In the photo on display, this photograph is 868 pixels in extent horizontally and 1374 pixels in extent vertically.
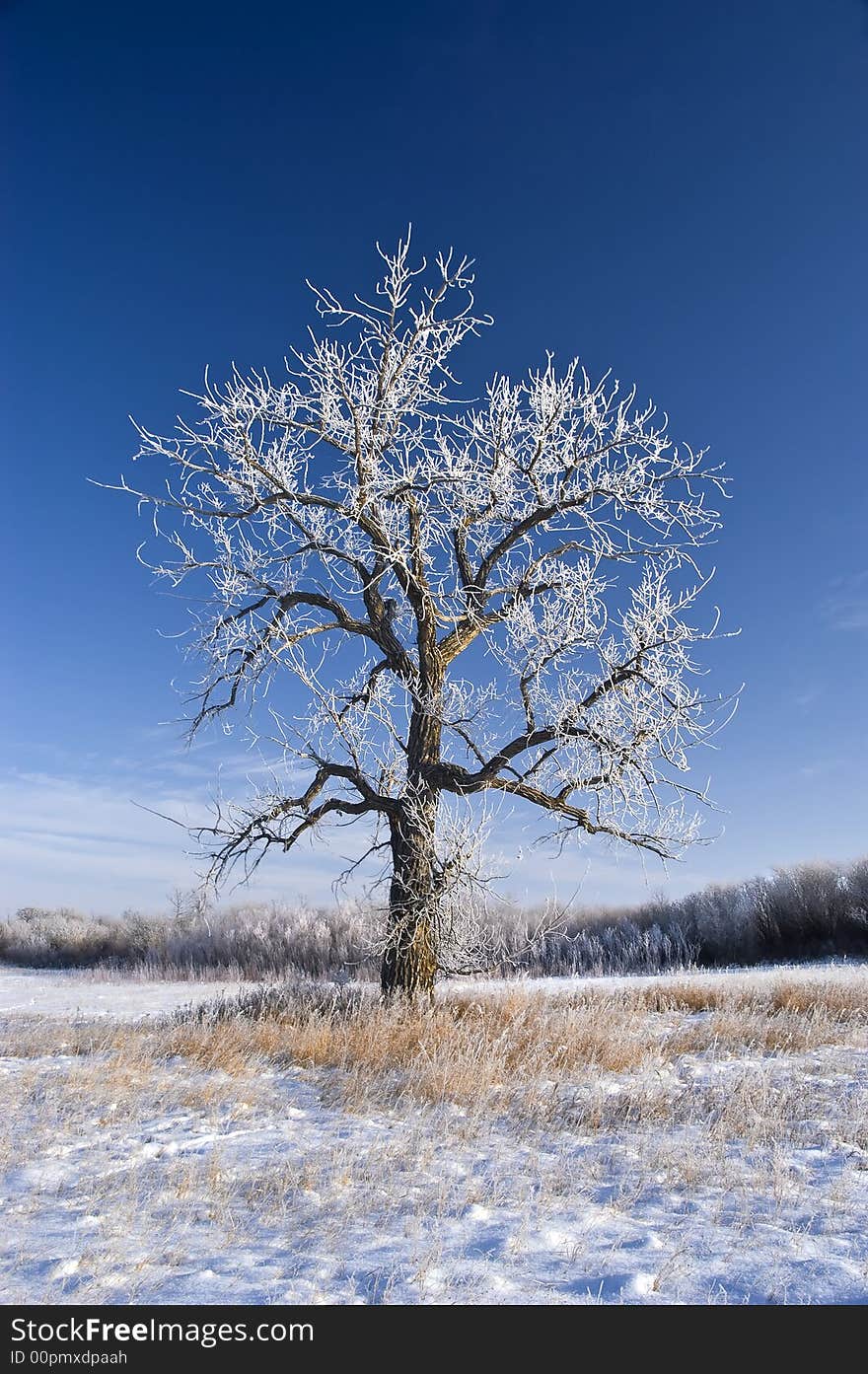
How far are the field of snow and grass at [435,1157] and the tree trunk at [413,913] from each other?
0.46 m

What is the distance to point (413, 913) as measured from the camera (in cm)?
1088

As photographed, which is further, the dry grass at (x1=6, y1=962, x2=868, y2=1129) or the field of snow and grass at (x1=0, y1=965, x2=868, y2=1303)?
the dry grass at (x1=6, y1=962, x2=868, y2=1129)

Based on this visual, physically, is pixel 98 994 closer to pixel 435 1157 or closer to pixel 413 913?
pixel 413 913

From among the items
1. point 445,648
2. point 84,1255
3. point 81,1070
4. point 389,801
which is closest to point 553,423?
point 445,648

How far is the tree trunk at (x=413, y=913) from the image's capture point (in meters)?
11.0

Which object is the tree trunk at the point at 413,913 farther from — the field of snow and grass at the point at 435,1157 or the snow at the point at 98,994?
the snow at the point at 98,994

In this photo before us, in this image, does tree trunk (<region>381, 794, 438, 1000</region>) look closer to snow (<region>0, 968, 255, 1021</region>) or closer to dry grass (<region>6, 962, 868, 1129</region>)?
dry grass (<region>6, 962, 868, 1129</region>)

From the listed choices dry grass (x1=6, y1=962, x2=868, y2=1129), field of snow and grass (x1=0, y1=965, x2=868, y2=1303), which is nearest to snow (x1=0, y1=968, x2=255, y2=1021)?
dry grass (x1=6, y1=962, x2=868, y2=1129)

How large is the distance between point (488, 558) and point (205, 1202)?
892cm

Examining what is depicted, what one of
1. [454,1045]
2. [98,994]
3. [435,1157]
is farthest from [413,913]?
[98,994]

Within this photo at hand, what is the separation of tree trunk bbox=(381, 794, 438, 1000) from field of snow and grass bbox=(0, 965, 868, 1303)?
458 millimetres

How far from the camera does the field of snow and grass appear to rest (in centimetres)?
401

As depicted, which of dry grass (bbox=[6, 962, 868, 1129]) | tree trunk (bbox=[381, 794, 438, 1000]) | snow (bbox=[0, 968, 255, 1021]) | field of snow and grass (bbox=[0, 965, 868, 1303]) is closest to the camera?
field of snow and grass (bbox=[0, 965, 868, 1303])
